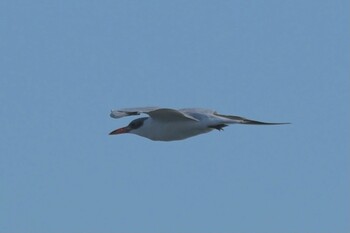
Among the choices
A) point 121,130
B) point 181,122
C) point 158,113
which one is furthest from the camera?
point 121,130

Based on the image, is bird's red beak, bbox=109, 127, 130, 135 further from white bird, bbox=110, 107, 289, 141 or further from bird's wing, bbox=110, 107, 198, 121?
bird's wing, bbox=110, 107, 198, 121

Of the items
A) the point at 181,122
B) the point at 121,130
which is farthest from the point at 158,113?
the point at 121,130

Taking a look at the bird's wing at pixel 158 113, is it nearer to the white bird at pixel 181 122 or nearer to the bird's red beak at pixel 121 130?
the white bird at pixel 181 122

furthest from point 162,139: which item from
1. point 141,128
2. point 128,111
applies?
point 128,111

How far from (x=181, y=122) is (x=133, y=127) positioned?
1.95 meters

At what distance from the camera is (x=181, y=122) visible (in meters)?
26.5

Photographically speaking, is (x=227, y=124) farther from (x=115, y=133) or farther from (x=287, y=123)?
(x=115, y=133)

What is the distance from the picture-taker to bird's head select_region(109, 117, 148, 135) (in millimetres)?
27781

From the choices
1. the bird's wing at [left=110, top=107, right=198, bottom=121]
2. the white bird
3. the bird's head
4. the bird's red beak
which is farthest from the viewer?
the bird's red beak

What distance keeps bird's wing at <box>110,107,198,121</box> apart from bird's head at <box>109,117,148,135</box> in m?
0.82

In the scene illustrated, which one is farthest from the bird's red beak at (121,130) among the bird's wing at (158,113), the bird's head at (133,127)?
the bird's wing at (158,113)

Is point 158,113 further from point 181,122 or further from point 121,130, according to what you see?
point 121,130

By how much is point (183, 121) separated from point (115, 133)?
105 inches

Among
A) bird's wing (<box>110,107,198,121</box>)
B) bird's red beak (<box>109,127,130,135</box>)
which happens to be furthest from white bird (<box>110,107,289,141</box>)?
bird's red beak (<box>109,127,130,135</box>)
